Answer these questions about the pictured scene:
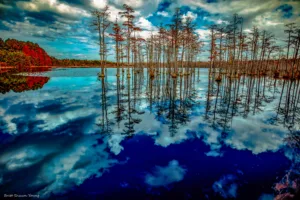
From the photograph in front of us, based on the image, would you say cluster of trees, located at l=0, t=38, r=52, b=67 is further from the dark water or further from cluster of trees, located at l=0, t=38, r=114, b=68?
the dark water

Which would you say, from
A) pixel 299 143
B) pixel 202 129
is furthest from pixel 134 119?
pixel 299 143

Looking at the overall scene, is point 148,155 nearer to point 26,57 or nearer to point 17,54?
point 17,54

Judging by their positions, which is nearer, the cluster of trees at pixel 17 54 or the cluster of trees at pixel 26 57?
the cluster of trees at pixel 17 54

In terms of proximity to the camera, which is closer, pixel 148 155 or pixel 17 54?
pixel 148 155

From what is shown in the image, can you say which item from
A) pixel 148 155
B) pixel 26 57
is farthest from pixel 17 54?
pixel 148 155

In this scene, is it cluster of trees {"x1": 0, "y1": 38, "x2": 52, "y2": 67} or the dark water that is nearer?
the dark water

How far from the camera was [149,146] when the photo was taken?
20.2ft

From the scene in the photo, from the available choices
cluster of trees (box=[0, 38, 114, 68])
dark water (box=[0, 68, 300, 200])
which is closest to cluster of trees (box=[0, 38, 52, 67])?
cluster of trees (box=[0, 38, 114, 68])

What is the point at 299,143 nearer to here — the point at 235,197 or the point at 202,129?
the point at 202,129

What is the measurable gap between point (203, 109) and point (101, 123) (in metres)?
7.37

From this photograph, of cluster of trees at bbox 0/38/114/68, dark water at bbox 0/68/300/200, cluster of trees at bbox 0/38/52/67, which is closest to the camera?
dark water at bbox 0/68/300/200

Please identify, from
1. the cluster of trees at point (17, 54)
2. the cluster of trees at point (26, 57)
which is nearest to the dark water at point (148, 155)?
the cluster of trees at point (17, 54)

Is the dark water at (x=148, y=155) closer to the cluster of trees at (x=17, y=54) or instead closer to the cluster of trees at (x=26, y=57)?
the cluster of trees at (x=17, y=54)

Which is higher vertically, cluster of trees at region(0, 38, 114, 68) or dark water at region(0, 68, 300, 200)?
cluster of trees at region(0, 38, 114, 68)
